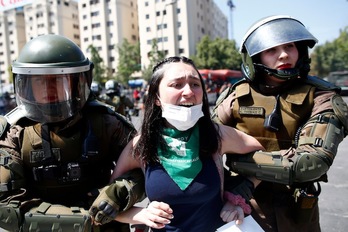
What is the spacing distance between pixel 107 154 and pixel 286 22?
1.25 meters

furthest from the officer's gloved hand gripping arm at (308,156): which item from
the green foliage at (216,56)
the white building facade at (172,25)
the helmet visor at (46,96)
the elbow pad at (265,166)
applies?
the white building facade at (172,25)

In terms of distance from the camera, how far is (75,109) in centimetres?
170

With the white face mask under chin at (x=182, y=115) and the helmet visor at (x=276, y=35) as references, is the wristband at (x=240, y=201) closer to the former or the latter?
the white face mask under chin at (x=182, y=115)

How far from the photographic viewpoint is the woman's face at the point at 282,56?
5.68 ft

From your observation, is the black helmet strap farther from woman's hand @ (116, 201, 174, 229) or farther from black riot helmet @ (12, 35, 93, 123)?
black riot helmet @ (12, 35, 93, 123)

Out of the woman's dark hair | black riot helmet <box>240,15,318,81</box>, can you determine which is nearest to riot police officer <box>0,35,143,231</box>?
the woman's dark hair

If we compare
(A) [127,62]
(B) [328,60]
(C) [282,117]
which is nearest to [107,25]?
(A) [127,62]

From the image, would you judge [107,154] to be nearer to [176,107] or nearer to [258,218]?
[176,107]

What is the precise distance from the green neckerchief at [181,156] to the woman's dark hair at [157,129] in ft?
0.10

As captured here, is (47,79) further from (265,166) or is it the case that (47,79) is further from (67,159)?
(265,166)

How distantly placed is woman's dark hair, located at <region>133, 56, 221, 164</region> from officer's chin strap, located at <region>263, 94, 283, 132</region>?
337 mm

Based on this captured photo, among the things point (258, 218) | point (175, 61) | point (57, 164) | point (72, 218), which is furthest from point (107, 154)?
point (258, 218)

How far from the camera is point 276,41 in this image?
5.64 feet

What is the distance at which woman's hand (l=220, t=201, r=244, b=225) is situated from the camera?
1.42m
